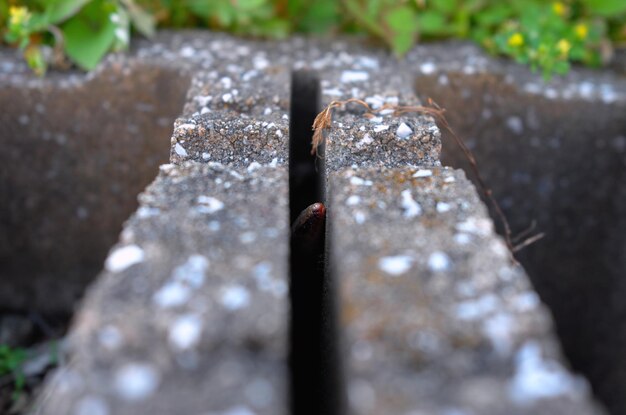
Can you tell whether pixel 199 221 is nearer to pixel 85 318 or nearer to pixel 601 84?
pixel 85 318

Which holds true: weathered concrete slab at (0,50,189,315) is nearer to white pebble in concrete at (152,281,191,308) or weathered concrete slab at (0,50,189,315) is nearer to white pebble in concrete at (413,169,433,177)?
white pebble in concrete at (413,169,433,177)

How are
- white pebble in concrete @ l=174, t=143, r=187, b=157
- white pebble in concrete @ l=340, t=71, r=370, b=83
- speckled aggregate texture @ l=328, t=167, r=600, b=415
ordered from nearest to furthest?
speckled aggregate texture @ l=328, t=167, r=600, b=415 < white pebble in concrete @ l=174, t=143, r=187, b=157 < white pebble in concrete @ l=340, t=71, r=370, b=83

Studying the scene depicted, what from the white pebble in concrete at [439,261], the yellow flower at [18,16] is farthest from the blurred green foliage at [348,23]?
the white pebble in concrete at [439,261]

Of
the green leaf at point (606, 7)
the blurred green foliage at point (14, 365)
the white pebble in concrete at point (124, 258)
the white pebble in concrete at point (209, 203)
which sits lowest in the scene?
the blurred green foliage at point (14, 365)

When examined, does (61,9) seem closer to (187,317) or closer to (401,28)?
(401,28)

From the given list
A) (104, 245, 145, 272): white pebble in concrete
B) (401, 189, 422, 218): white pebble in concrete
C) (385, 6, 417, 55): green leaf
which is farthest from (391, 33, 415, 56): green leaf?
(104, 245, 145, 272): white pebble in concrete

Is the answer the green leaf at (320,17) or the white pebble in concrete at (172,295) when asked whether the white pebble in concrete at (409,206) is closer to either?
the white pebble in concrete at (172,295)
